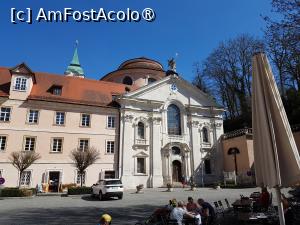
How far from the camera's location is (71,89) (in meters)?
31.9

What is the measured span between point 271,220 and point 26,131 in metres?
24.2

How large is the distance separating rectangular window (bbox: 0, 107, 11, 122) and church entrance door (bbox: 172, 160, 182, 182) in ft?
62.1

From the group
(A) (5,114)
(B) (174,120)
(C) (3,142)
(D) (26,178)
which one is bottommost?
(D) (26,178)

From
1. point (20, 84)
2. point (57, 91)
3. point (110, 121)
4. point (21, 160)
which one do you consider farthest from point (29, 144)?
point (110, 121)

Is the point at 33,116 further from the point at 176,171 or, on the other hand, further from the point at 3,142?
the point at 176,171

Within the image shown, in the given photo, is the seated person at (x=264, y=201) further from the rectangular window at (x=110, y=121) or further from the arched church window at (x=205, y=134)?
the arched church window at (x=205, y=134)

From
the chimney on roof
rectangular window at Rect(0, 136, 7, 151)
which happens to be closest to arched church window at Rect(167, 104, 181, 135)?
rectangular window at Rect(0, 136, 7, 151)

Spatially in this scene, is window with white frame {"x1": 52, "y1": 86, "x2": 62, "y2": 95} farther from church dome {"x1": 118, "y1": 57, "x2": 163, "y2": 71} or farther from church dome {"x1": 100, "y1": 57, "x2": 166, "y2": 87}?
church dome {"x1": 118, "y1": 57, "x2": 163, "y2": 71}

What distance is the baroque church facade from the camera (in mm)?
26938

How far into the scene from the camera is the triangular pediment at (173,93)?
33656mm

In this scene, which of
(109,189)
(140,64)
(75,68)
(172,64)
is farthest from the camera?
(75,68)

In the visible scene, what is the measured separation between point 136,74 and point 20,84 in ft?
63.8

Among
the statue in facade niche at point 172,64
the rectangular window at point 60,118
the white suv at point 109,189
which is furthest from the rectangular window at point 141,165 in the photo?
the statue in facade niche at point 172,64

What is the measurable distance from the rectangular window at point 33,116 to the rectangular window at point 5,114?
1.90 m
